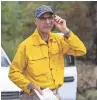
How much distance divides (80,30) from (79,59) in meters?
0.33

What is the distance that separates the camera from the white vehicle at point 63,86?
343cm

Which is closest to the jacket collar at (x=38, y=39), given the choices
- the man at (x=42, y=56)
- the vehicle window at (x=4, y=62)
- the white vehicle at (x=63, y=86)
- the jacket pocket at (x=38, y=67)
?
the man at (x=42, y=56)

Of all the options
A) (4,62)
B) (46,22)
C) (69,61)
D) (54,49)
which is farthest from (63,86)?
(46,22)

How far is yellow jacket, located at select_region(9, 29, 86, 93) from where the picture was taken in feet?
7.95

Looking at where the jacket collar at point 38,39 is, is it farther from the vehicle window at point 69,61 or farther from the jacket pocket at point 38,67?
the vehicle window at point 69,61

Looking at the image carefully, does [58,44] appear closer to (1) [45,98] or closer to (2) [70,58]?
(1) [45,98]

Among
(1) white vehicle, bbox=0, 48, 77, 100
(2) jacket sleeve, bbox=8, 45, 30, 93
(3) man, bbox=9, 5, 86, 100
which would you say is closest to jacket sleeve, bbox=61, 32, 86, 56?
(3) man, bbox=9, 5, 86, 100

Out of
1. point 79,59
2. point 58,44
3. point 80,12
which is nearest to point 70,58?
point 79,59

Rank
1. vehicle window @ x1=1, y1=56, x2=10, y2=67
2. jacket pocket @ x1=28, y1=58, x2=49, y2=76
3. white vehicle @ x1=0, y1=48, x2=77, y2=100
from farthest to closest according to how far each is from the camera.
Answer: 1. vehicle window @ x1=1, y1=56, x2=10, y2=67
2. white vehicle @ x1=0, y1=48, x2=77, y2=100
3. jacket pocket @ x1=28, y1=58, x2=49, y2=76

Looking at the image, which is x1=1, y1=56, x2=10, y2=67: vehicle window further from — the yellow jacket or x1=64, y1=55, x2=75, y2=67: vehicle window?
the yellow jacket

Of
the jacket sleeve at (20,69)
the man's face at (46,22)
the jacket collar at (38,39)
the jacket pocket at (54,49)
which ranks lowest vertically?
the jacket sleeve at (20,69)

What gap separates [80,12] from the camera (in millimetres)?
3807

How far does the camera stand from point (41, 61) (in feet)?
8.00

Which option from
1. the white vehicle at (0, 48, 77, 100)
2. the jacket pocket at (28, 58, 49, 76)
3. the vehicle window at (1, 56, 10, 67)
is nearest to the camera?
the jacket pocket at (28, 58, 49, 76)
